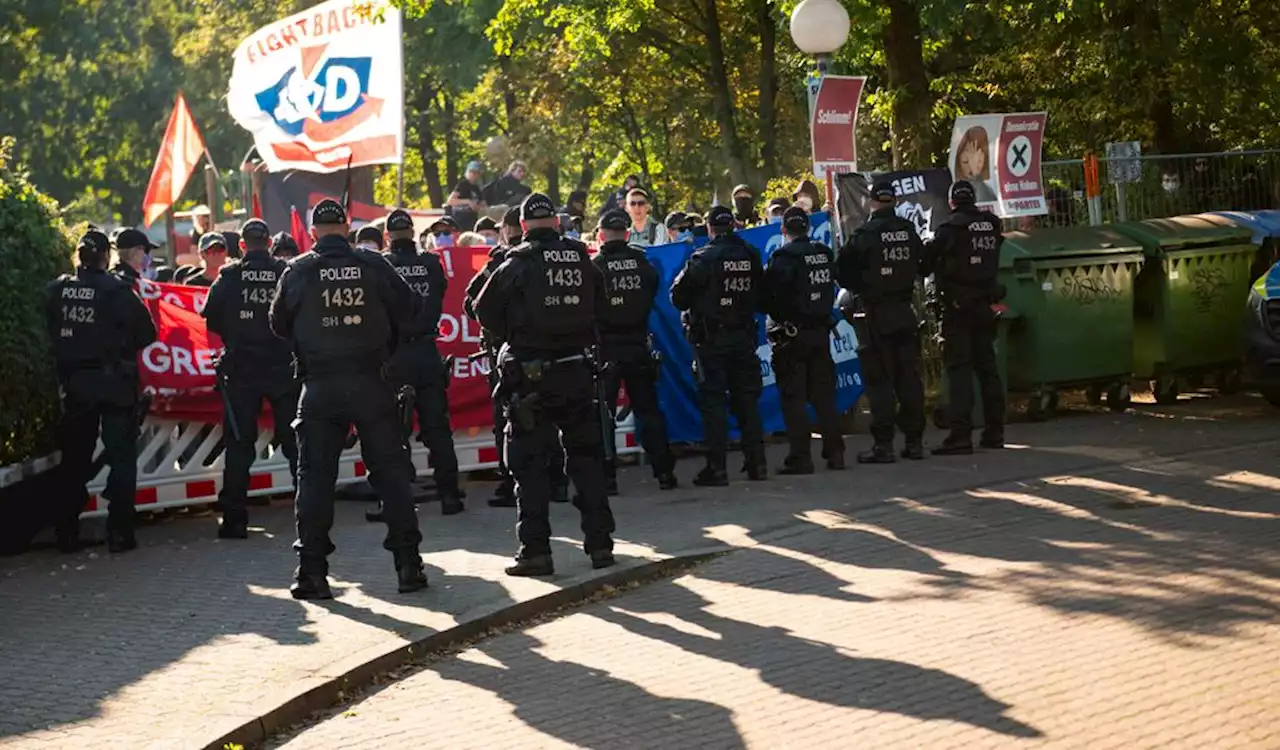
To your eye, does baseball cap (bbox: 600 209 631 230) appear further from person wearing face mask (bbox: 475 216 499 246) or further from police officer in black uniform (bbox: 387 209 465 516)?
person wearing face mask (bbox: 475 216 499 246)

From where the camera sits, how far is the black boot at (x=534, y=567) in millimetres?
10891

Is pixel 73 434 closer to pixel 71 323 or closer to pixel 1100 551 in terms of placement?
pixel 71 323

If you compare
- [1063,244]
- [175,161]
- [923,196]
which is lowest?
[1063,244]

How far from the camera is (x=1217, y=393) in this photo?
19156 millimetres

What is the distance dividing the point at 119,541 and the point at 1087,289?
28.6 feet

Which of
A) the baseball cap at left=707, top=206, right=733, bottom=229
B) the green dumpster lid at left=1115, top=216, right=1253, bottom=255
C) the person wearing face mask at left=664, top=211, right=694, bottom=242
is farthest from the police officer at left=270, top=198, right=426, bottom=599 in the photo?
the green dumpster lid at left=1115, top=216, right=1253, bottom=255

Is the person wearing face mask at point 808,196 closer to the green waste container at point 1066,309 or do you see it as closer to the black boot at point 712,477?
the green waste container at point 1066,309

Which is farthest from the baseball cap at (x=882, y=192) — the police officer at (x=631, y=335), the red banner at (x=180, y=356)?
the red banner at (x=180, y=356)

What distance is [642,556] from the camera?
11375 millimetres

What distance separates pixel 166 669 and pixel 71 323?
423cm

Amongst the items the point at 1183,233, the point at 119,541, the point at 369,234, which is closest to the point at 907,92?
the point at 1183,233

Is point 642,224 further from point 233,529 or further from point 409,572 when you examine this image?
point 409,572

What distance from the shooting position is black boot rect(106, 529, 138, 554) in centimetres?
1289

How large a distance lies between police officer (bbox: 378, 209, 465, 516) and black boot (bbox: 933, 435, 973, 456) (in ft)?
12.7
